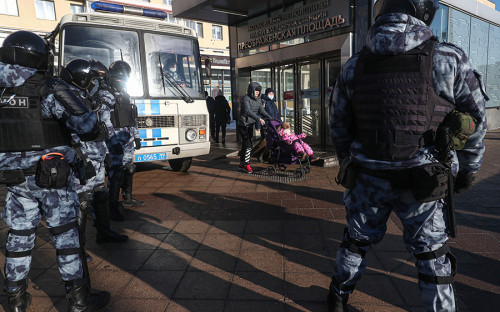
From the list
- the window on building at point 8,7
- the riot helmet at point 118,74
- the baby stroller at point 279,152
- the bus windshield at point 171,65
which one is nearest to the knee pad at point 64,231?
the riot helmet at point 118,74

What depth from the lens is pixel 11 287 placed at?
2.20 metres

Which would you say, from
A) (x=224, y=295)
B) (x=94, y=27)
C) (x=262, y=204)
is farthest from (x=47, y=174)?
(x=94, y=27)

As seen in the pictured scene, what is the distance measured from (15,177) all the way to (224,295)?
166 cm

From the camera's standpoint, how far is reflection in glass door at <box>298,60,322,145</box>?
870 centimetres

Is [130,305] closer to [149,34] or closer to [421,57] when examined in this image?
[421,57]

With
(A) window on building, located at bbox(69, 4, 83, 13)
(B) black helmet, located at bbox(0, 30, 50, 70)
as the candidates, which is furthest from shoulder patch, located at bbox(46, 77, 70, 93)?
(A) window on building, located at bbox(69, 4, 83, 13)

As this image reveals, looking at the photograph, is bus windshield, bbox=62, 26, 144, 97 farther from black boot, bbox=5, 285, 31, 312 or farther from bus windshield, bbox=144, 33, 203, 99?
black boot, bbox=5, 285, 31, 312

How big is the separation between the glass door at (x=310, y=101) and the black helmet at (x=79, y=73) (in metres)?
6.58

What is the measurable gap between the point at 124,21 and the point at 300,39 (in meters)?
4.61

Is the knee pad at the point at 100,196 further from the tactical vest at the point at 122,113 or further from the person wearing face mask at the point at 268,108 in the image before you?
the person wearing face mask at the point at 268,108

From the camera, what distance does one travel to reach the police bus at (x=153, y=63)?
5289 millimetres

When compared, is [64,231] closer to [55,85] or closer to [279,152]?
[55,85]

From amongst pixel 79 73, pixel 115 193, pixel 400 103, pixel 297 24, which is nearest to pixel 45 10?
pixel 297 24

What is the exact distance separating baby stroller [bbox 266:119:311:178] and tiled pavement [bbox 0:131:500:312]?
115 centimetres
